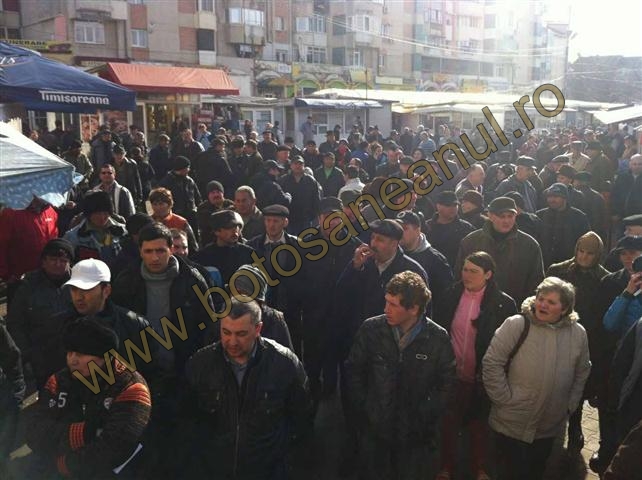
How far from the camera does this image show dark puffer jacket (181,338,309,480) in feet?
10.4

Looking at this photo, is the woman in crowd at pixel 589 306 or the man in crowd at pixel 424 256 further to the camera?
the man in crowd at pixel 424 256

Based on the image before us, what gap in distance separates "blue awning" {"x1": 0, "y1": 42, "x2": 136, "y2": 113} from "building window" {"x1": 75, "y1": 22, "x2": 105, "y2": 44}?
29.5 m

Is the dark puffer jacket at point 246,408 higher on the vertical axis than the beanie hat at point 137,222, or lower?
lower

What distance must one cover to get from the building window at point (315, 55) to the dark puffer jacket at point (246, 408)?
46.3 meters

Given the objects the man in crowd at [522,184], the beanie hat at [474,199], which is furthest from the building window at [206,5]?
the beanie hat at [474,199]

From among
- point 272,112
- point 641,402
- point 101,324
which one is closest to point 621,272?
point 641,402

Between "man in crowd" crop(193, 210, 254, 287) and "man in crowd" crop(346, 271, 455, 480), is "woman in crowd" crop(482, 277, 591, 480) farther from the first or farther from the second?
"man in crowd" crop(193, 210, 254, 287)

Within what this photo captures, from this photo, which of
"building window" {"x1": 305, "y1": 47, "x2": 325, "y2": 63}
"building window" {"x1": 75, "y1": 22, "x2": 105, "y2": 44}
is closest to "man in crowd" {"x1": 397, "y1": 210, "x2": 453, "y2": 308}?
"building window" {"x1": 75, "y1": 22, "x2": 105, "y2": 44}

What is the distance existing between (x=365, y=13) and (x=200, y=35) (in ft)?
60.6

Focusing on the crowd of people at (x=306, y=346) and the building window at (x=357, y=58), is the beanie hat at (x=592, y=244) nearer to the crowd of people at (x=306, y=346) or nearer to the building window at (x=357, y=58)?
the crowd of people at (x=306, y=346)

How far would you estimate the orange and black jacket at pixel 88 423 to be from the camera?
2.68 meters

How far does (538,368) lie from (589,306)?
1264 mm

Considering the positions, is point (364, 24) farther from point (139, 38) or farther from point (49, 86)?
point (49, 86)

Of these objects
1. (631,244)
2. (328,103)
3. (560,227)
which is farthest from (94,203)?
(328,103)
